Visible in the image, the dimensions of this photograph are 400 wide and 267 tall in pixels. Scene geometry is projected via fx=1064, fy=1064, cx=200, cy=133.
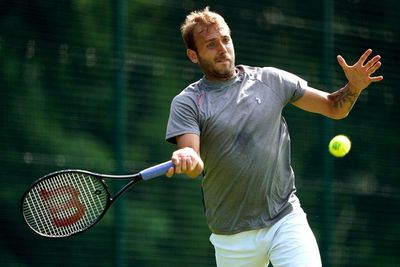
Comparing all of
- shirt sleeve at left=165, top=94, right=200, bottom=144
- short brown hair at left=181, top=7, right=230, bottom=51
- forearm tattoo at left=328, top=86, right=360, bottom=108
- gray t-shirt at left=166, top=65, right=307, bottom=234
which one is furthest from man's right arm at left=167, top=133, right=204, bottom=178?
forearm tattoo at left=328, top=86, right=360, bottom=108

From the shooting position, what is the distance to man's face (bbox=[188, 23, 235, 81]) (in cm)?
550

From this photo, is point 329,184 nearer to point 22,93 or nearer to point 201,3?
point 201,3

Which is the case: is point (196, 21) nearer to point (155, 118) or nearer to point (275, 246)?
point (275, 246)

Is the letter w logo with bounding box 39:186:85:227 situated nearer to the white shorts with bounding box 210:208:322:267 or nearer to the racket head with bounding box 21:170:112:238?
the racket head with bounding box 21:170:112:238

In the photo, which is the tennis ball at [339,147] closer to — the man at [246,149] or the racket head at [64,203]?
the man at [246,149]

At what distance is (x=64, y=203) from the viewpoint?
5387 millimetres

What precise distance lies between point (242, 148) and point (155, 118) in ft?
7.16

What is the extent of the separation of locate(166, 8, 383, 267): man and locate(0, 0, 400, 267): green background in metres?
1.84

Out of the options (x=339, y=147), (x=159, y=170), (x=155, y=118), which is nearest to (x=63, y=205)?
(x=159, y=170)

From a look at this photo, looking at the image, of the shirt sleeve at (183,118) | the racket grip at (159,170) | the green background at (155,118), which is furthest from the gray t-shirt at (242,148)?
the green background at (155,118)

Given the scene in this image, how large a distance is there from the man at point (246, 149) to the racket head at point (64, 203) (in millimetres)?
528

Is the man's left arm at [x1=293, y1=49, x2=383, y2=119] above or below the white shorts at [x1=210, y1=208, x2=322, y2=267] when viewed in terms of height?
above

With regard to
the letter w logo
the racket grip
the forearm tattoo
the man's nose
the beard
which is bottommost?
the letter w logo

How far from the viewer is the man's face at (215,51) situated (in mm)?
5496
